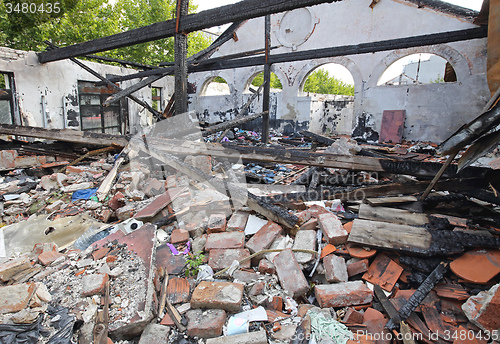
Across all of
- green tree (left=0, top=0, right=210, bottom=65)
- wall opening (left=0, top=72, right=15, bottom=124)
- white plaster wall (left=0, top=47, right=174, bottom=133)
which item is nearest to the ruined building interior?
white plaster wall (left=0, top=47, right=174, bottom=133)

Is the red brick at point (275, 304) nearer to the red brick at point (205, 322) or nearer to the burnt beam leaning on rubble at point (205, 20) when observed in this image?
the red brick at point (205, 322)

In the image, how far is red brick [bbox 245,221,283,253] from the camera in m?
2.57

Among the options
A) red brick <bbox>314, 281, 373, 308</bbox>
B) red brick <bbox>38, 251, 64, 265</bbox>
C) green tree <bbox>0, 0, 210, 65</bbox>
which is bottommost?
red brick <bbox>314, 281, 373, 308</bbox>

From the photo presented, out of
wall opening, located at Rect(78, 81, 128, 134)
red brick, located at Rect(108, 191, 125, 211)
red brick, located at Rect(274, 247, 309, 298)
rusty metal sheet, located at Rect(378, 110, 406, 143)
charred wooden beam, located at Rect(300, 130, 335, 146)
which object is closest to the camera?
red brick, located at Rect(274, 247, 309, 298)

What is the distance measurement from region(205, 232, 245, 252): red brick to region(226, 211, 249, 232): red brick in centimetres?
12

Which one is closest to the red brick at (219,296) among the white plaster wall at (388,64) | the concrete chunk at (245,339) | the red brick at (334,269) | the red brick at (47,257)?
the concrete chunk at (245,339)

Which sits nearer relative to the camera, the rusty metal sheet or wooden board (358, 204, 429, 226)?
wooden board (358, 204, 429, 226)

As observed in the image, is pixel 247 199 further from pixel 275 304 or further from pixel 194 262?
pixel 275 304

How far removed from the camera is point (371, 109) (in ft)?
36.6

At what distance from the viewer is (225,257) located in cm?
248

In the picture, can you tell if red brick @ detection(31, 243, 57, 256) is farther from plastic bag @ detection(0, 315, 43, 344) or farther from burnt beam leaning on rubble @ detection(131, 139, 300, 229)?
burnt beam leaning on rubble @ detection(131, 139, 300, 229)

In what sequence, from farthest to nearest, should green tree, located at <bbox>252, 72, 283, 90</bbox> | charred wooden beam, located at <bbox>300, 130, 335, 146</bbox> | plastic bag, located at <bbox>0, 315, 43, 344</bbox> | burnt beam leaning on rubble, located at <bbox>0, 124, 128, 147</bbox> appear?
green tree, located at <bbox>252, 72, 283, 90</bbox> → charred wooden beam, located at <bbox>300, 130, 335, 146</bbox> → burnt beam leaning on rubble, located at <bbox>0, 124, 128, 147</bbox> → plastic bag, located at <bbox>0, 315, 43, 344</bbox>

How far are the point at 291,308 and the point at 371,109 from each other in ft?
36.2

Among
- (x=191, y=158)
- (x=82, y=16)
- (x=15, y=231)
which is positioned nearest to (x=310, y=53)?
(x=191, y=158)
